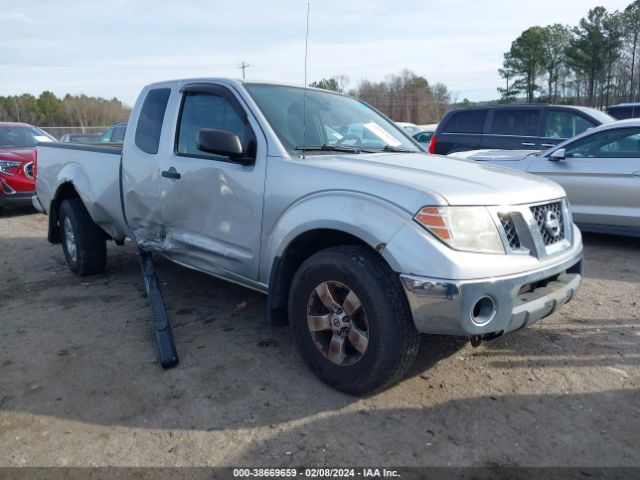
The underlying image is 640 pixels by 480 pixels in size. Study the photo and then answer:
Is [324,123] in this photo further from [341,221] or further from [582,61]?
[582,61]

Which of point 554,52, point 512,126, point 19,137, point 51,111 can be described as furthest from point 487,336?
point 51,111

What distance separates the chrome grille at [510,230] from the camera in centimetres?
286

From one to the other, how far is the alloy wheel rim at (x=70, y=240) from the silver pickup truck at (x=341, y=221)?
122 cm

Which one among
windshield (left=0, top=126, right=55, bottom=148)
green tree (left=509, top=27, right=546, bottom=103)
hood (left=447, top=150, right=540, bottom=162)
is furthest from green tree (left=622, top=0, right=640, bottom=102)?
windshield (left=0, top=126, right=55, bottom=148)

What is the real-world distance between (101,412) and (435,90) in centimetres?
6866

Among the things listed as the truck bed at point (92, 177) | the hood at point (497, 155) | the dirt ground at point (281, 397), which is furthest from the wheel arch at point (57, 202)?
the hood at point (497, 155)

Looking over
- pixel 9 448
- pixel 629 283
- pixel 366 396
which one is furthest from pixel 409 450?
pixel 629 283

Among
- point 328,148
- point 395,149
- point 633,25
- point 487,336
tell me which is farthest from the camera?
point 633,25

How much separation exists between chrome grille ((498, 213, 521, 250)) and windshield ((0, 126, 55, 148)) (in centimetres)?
1003

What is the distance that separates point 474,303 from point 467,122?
8236 millimetres

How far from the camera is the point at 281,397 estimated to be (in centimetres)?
311

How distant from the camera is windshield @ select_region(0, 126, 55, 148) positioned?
1065 cm

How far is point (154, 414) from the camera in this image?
2.95 meters

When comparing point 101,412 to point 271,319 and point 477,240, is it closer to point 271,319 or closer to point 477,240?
point 271,319
